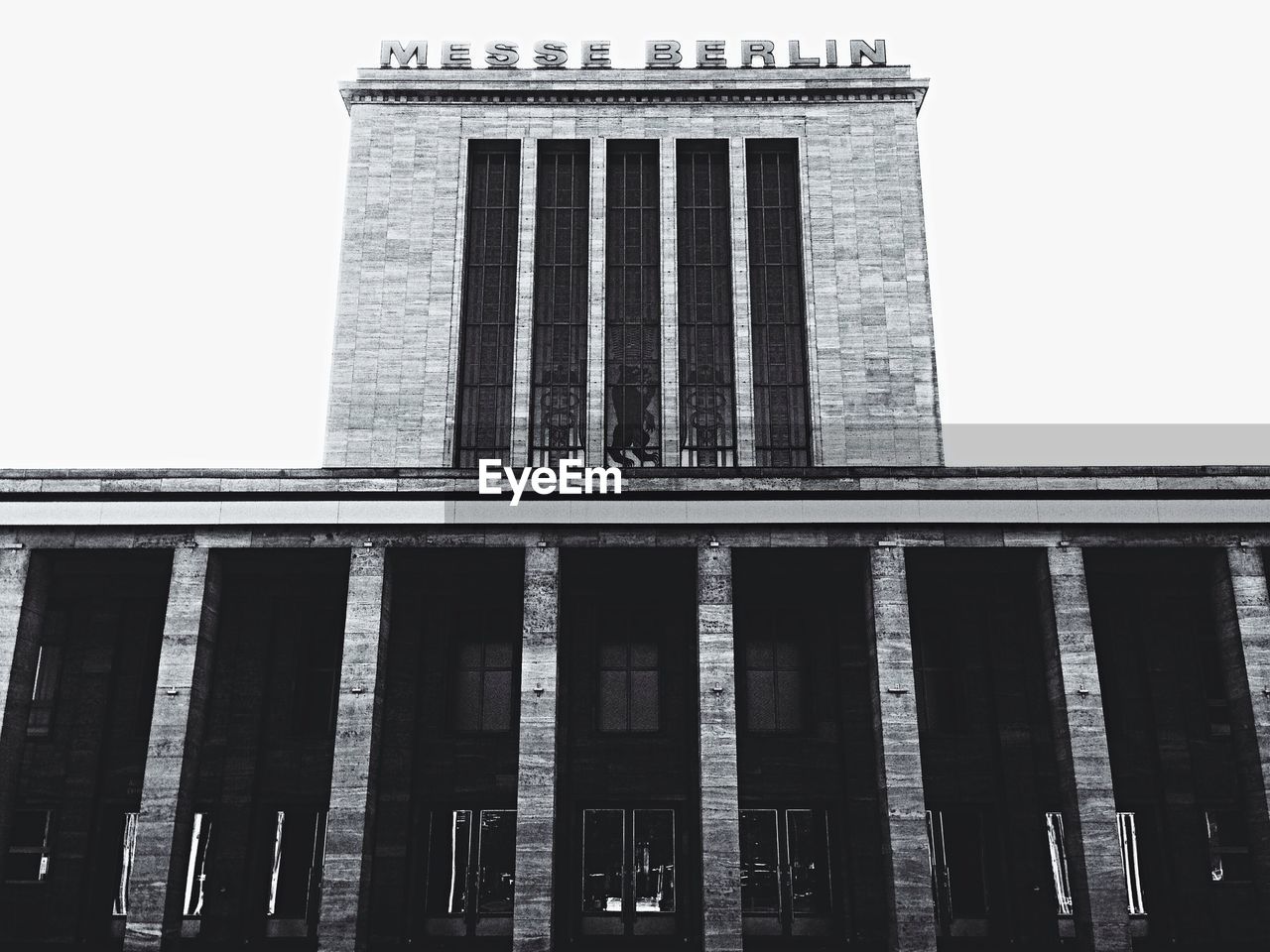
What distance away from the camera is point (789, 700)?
34.6 meters

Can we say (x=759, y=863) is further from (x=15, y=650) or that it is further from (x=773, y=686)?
(x=15, y=650)

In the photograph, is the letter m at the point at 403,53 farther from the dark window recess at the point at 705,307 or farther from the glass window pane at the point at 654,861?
the glass window pane at the point at 654,861

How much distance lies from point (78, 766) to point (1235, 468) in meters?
35.0

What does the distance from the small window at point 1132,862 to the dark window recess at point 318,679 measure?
78.4ft

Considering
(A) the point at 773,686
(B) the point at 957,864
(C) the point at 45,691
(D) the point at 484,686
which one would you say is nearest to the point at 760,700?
(A) the point at 773,686

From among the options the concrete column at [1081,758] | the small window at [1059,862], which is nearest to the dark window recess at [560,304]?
the concrete column at [1081,758]

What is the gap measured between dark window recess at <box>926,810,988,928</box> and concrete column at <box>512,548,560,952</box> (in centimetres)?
1167

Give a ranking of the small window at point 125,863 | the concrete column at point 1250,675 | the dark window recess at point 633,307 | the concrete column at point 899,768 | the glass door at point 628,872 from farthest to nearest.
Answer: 1. the dark window recess at point 633,307
2. the small window at point 125,863
3. the glass door at point 628,872
4. the concrete column at point 1250,675
5. the concrete column at point 899,768

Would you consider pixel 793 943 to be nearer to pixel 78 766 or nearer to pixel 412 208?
pixel 78 766

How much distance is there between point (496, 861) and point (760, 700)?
9267mm

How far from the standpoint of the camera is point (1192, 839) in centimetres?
3266

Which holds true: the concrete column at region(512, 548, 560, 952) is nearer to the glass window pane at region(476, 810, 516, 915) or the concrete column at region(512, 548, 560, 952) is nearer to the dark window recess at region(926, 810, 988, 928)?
the glass window pane at region(476, 810, 516, 915)

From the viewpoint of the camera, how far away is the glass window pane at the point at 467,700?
34312 mm

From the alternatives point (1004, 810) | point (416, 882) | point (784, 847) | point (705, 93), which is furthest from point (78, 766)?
point (705, 93)
